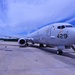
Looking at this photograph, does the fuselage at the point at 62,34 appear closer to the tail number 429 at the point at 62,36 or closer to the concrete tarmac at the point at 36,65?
the tail number 429 at the point at 62,36

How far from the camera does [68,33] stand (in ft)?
34.3

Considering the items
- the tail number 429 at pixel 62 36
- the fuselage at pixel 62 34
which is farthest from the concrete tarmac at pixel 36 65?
the tail number 429 at pixel 62 36

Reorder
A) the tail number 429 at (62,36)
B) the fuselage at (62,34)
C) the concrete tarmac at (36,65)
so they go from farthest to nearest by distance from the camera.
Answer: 1. the tail number 429 at (62,36)
2. the fuselage at (62,34)
3. the concrete tarmac at (36,65)

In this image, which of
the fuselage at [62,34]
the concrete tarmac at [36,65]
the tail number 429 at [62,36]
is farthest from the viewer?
the tail number 429 at [62,36]

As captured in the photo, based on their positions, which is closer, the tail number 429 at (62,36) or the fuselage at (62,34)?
the fuselage at (62,34)

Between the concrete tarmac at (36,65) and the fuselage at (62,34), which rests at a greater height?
the fuselage at (62,34)

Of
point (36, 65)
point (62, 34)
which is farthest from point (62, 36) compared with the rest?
point (36, 65)

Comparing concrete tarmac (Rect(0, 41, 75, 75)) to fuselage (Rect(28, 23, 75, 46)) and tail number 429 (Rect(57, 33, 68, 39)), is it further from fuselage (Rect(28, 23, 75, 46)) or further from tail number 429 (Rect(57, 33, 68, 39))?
tail number 429 (Rect(57, 33, 68, 39))

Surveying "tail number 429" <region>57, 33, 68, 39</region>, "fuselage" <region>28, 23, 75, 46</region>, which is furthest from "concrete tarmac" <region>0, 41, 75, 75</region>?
"tail number 429" <region>57, 33, 68, 39</region>

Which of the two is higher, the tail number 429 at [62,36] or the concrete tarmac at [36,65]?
the tail number 429 at [62,36]

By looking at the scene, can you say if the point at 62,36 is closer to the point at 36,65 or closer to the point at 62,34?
the point at 62,34

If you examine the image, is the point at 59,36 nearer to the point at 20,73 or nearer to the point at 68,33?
the point at 68,33

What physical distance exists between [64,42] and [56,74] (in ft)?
19.2

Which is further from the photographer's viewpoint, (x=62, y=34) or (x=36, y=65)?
(x=62, y=34)
